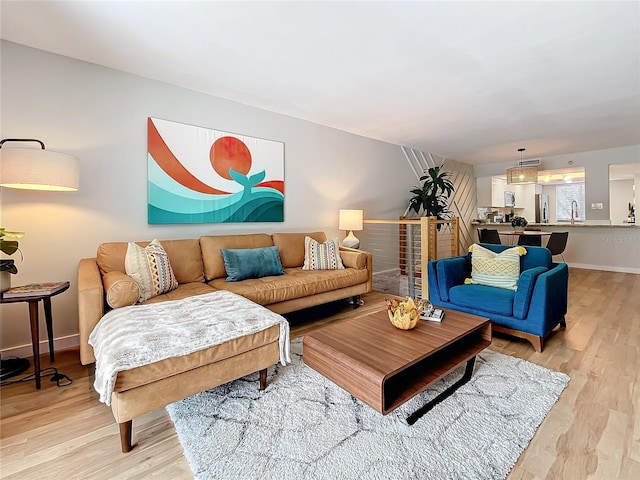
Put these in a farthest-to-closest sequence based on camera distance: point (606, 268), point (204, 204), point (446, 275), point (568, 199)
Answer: point (568, 199), point (606, 268), point (204, 204), point (446, 275)

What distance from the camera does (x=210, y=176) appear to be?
3.31m

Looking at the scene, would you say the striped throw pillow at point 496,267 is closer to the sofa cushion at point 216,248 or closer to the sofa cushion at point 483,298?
the sofa cushion at point 483,298

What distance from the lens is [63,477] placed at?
4.16 feet

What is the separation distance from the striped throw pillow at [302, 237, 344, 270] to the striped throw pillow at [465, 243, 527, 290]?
1.40 m

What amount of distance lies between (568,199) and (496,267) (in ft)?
27.8

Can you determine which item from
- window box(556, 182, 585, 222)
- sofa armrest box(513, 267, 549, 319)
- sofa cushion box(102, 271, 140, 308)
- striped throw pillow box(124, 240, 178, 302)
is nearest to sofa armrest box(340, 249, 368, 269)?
sofa armrest box(513, 267, 549, 319)

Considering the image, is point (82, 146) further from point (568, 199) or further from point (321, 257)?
point (568, 199)

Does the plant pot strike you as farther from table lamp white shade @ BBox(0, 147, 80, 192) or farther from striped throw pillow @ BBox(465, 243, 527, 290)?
striped throw pillow @ BBox(465, 243, 527, 290)

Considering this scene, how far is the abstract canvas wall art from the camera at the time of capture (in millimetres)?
2980

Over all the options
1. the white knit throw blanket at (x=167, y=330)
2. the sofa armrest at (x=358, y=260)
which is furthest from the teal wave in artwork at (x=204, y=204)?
the white knit throw blanket at (x=167, y=330)

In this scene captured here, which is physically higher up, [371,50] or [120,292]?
[371,50]

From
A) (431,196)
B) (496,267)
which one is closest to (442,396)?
(496,267)

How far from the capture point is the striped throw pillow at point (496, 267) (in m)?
2.73

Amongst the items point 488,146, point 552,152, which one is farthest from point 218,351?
point 552,152
